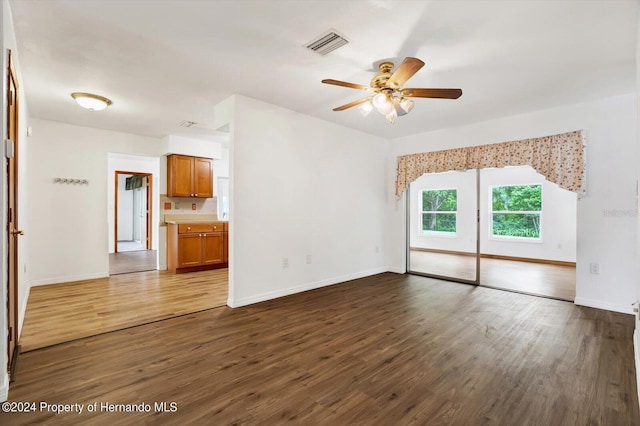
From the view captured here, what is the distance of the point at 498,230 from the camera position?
7441 mm

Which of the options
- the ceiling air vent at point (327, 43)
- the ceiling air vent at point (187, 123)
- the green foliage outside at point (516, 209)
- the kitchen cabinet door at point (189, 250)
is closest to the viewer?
the ceiling air vent at point (327, 43)

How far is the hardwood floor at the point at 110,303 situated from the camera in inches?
116

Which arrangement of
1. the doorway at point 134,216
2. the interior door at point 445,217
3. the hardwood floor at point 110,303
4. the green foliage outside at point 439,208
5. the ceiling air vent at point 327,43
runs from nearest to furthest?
the ceiling air vent at point 327,43
the hardwood floor at point 110,303
the interior door at point 445,217
the green foliage outside at point 439,208
the doorway at point 134,216

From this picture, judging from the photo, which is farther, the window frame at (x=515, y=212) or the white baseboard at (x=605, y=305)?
the window frame at (x=515, y=212)

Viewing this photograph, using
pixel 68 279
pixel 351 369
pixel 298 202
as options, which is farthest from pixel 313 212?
pixel 68 279

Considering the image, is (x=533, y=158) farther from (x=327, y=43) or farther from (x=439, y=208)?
(x=439, y=208)

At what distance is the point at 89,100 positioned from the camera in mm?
3580

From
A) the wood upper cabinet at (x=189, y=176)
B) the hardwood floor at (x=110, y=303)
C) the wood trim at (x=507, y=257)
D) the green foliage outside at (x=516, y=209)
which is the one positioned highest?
the wood upper cabinet at (x=189, y=176)

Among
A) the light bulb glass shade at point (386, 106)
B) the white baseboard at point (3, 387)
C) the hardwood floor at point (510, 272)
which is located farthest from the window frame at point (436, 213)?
the white baseboard at point (3, 387)

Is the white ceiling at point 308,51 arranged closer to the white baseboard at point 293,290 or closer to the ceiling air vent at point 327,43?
the ceiling air vent at point 327,43

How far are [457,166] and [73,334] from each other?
17.3 ft

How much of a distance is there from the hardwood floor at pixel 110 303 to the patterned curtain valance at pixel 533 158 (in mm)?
3965

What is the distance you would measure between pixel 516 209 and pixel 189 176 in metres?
7.26

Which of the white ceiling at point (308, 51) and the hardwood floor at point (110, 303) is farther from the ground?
the white ceiling at point (308, 51)
